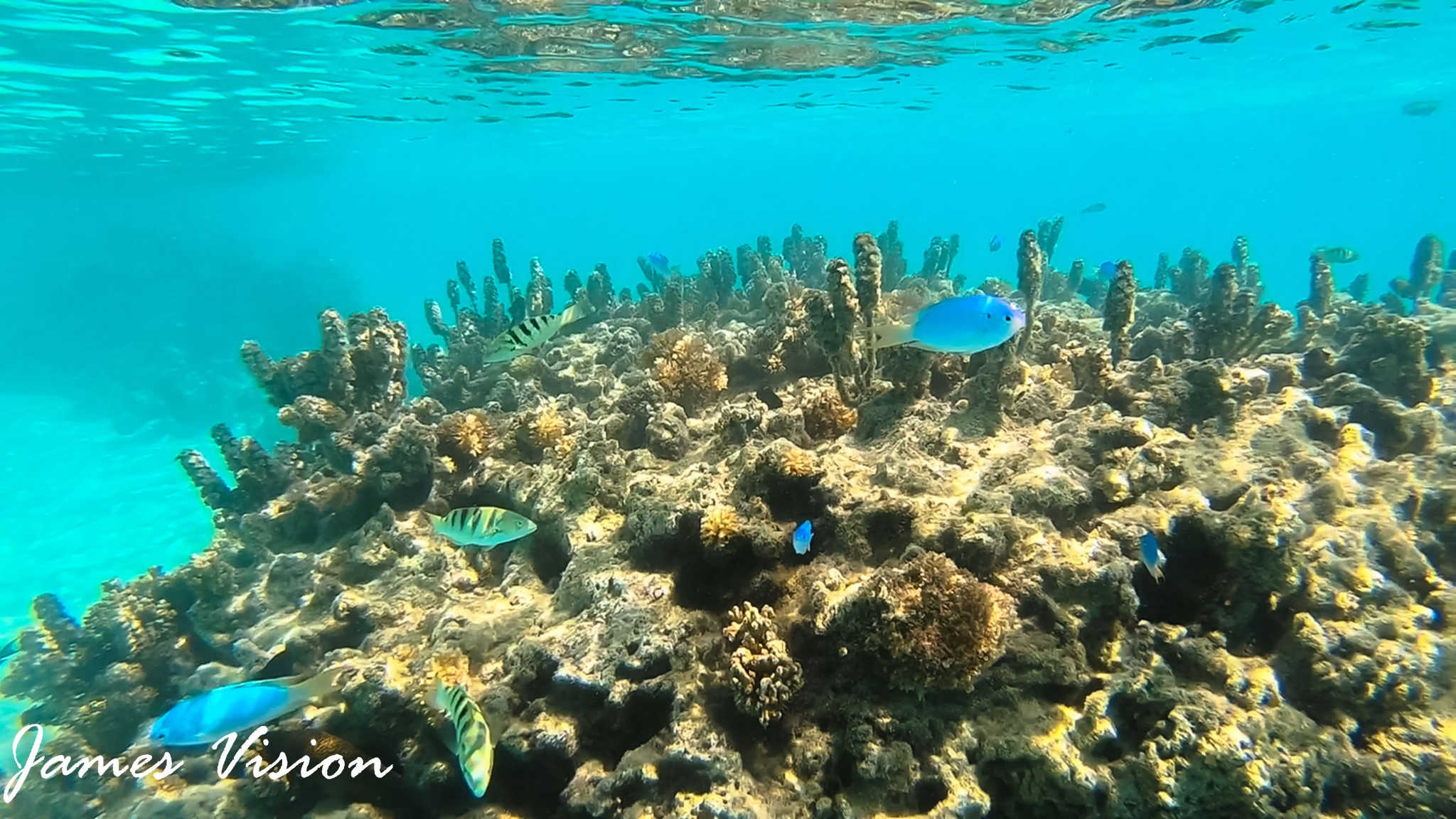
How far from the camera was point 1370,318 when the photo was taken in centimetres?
682

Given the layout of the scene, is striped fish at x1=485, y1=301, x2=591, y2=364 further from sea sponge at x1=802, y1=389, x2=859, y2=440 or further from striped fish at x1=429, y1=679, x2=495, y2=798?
striped fish at x1=429, y1=679, x2=495, y2=798

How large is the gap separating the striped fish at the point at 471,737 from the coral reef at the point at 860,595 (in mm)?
444

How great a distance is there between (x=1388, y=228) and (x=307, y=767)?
180 metres

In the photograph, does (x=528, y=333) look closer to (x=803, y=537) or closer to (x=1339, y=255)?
(x=803, y=537)

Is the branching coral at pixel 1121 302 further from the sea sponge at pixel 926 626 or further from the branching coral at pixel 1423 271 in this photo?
the branching coral at pixel 1423 271

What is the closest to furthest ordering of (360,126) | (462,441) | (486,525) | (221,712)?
(221,712) → (486,525) → (462,441) → (360,126)

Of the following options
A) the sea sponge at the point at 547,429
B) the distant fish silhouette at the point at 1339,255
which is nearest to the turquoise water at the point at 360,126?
the distant fish silhouette at the point at 1339,255

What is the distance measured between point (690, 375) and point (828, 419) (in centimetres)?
173

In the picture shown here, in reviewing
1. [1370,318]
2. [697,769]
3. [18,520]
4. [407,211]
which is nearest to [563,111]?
[18,520]

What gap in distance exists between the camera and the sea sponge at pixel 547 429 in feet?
21.1

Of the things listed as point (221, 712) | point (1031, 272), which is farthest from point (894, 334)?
point (221, 712)

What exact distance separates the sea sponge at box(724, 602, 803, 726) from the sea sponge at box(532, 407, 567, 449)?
3.37 metres

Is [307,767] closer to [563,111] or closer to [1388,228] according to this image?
[563,111]

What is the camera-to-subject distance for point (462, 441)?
22.3 feet
